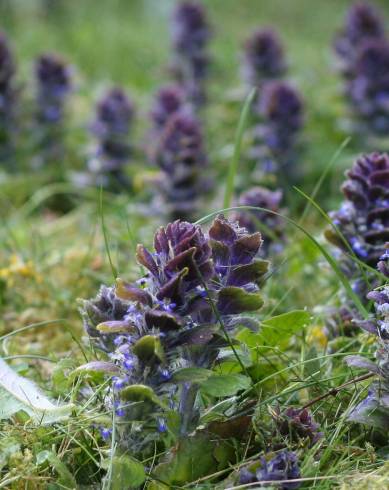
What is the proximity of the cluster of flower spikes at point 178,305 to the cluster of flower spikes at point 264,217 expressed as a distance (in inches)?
38.5

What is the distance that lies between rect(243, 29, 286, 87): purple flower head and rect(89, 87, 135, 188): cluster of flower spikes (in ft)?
3.62

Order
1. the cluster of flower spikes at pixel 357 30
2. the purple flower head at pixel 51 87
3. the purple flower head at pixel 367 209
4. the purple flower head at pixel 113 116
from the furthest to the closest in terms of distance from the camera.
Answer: the cluster of flower spikes at pixel 357 30
the purple flower head at pixel 51 87
the purple flower head at pixel 113 116
the purple flower head at pixel 367 209

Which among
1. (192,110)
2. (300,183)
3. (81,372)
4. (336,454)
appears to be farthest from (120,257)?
(192,110)

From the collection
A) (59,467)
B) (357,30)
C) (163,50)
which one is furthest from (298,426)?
(163,50)

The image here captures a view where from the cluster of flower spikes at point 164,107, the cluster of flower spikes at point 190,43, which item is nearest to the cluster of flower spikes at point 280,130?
the cluster of flower spikes at point 164,107

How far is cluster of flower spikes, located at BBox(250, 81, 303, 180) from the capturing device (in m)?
4.63

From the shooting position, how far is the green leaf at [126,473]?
146 centimetres

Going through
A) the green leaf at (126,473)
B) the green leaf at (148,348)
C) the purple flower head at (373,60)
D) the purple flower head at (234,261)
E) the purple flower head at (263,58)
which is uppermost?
the purple flower head at (263,58)

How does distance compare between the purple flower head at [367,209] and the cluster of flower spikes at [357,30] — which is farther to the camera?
the cluster of flower spikes at [357,30]

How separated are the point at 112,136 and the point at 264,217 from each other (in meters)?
2.23

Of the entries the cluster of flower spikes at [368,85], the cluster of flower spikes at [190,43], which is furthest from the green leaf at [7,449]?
the cluster of flower spikes at [190,43]

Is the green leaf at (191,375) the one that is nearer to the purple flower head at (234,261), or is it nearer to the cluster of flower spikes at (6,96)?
the purple flower head at (234,261)

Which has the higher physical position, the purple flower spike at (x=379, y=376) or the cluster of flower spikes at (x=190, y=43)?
the cluster of flower spikes at (x=190, y=43)

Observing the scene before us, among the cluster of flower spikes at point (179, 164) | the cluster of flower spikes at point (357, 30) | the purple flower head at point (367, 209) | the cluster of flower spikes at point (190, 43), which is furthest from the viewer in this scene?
the cluster of flower spikes at point (190, 43)
